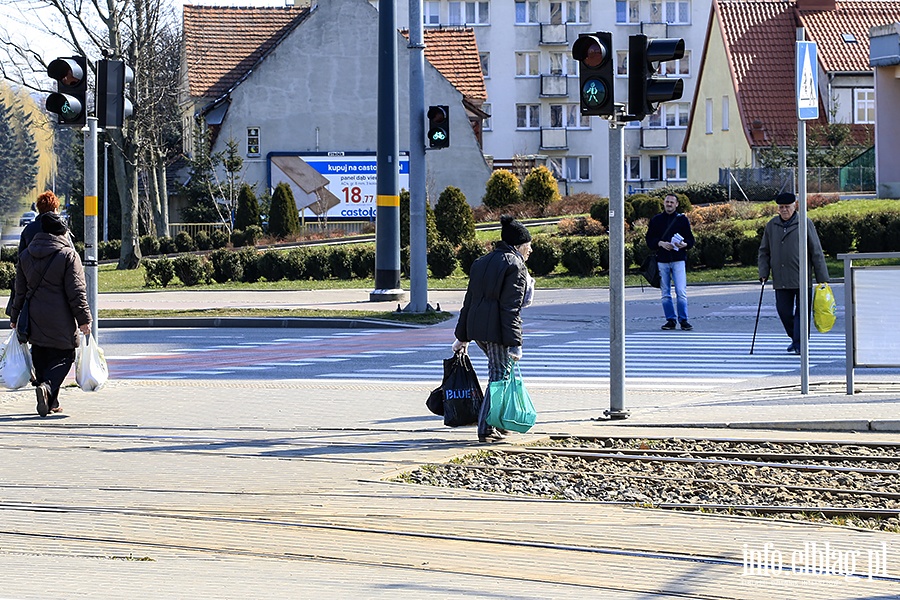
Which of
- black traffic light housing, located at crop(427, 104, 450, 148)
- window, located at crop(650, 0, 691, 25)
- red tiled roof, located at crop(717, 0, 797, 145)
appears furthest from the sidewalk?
window, located at crop(650, 0, 691, 25)

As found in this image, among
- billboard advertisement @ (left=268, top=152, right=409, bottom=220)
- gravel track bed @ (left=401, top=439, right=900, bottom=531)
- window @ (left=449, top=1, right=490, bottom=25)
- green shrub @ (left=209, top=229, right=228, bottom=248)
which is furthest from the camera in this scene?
window @ (left=449, top=1, right=490, bottom=25)

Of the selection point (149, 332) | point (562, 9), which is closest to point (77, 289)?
point (149, 332)

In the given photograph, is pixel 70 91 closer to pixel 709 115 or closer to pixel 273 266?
pixel 273 266

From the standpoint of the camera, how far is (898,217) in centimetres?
3152

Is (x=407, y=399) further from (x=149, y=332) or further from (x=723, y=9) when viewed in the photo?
(x=723, y=9)

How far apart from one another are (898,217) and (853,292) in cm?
1983

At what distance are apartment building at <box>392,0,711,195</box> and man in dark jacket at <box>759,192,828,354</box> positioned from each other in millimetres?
67069

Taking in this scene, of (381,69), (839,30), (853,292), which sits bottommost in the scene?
(853,292)

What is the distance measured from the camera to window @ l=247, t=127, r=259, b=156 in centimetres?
6147

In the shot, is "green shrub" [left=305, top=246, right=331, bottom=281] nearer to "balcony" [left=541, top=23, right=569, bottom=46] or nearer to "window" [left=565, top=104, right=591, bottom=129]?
"window" [left=565, top=104, right=591, bottom=129]

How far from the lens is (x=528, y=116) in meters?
84.9

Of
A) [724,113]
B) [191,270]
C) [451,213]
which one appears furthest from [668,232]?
[724,113]

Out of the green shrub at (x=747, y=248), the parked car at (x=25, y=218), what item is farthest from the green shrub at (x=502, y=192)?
the parked car at (x=25, y=218)

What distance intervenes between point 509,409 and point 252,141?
52717 mm
